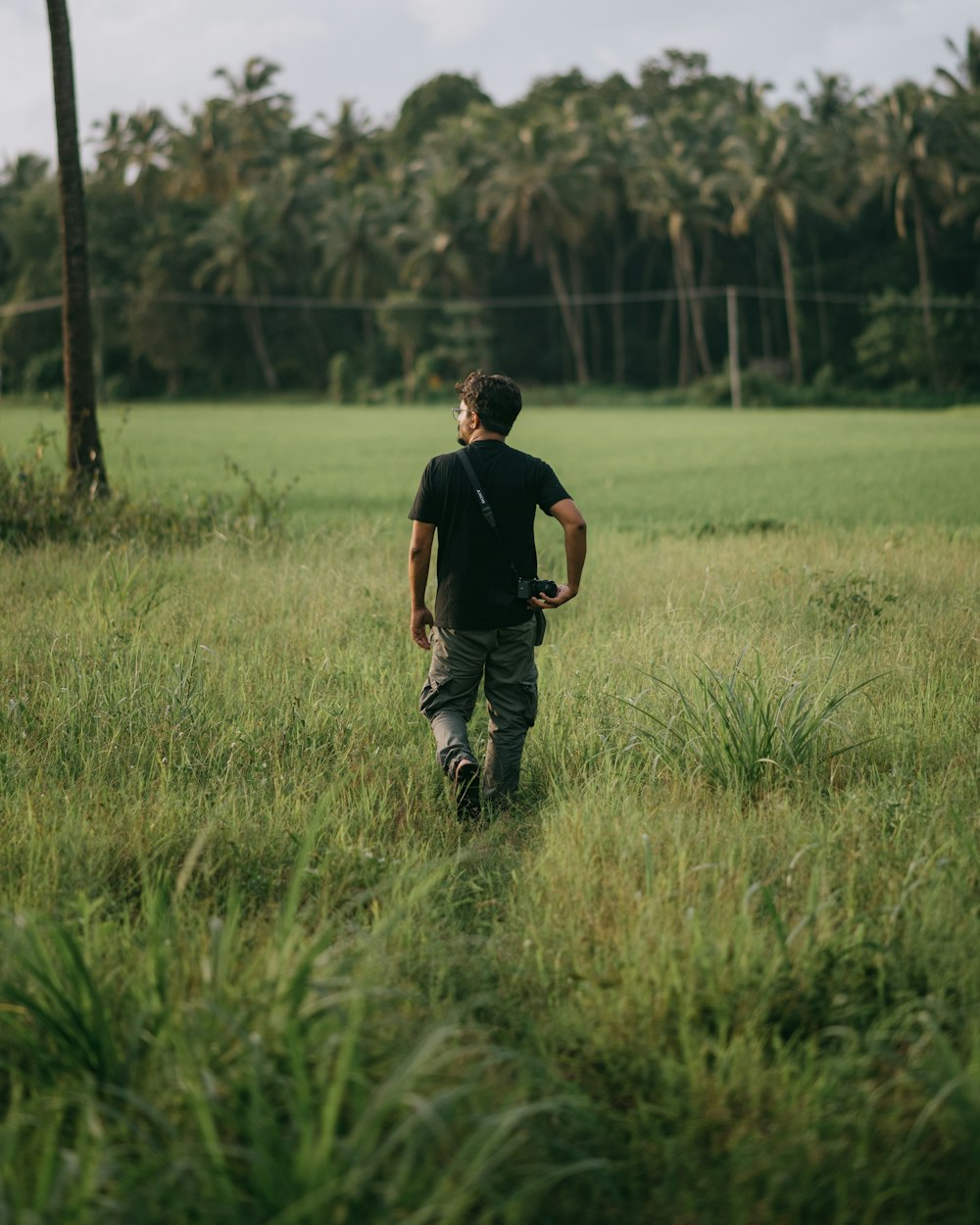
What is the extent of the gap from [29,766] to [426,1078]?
2834mm

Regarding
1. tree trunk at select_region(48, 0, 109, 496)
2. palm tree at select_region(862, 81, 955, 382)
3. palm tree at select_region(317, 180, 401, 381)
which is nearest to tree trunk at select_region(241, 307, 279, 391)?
palm tree at select_region(317, 180, 401, 381)

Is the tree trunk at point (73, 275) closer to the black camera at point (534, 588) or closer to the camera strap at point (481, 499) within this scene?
the camera strap at point (481, 499)

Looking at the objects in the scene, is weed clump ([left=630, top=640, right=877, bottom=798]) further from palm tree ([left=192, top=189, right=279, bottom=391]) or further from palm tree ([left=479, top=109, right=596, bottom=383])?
palm tree ([left=192, top=189, right=279, bottom=391])

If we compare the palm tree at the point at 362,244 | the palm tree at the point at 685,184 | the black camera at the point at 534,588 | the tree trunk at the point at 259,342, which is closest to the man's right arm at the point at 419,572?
the black camera at the point at 534,588

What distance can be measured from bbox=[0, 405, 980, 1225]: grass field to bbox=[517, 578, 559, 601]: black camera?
0.72 meters

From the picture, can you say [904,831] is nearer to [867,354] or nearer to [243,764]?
[243,764]

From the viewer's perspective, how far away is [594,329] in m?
72.3

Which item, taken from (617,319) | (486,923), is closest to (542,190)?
(617,319)

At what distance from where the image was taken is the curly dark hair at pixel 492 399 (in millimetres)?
4734

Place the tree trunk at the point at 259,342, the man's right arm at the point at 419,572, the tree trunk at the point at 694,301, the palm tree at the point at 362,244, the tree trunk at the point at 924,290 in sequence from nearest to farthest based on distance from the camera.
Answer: the man's right arm at the point at 419,572
the tree trunk at the point at 924,290
the tree trunk at the point at 694,301
the palm tree at the point at 362,244
the tree trunk at the point at 259,342

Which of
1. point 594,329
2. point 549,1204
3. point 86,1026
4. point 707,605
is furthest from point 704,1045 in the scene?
point 594,329

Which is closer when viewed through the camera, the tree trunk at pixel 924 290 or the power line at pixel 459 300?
the tree trunk at pixel 924 290

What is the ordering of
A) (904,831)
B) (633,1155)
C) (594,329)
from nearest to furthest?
1. (633,1155)
2. (904,831)
3. (594,329)

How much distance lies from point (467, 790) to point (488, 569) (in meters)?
0.89
